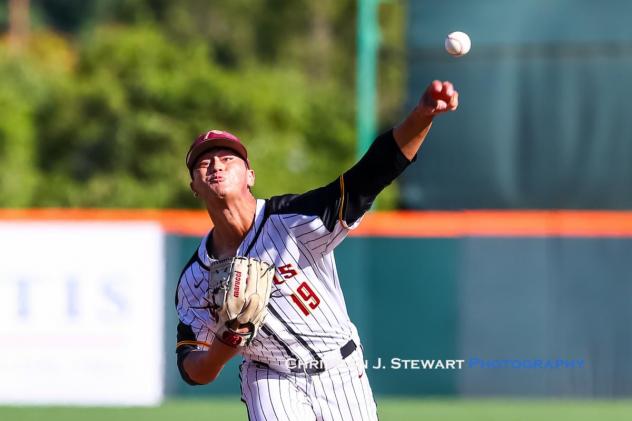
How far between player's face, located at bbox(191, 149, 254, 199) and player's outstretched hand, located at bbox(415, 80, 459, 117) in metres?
0.88

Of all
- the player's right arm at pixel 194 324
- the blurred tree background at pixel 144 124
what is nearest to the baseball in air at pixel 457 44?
the player's right arm at pixel 194 324

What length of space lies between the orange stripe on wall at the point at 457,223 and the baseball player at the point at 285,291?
486 centimetres

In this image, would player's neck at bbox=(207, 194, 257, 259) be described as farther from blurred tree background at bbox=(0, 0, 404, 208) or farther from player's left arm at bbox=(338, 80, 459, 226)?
blurred tree background at bbox=(0, 0, 404, 208)

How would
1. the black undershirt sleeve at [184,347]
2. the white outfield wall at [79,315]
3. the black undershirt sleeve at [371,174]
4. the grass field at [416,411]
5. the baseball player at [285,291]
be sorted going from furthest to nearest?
1. the white outfield wall at [79,315]
2. the grass field at [416,411]
3. the black undershirt sleeve at [184,347]
4. the baseball player at [285,291]
5. the black undershirt sleeve at [371,174]

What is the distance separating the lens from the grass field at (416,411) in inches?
350

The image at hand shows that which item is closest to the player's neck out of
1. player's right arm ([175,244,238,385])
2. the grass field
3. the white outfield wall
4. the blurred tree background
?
player's right arm ([175,244,238,385])

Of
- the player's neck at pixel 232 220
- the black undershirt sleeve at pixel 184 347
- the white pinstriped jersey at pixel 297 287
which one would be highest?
the player's neck at pixel 232 220

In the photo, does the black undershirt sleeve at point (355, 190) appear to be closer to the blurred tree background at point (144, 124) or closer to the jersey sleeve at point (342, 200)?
the jersey sleeve at point (342, 200)

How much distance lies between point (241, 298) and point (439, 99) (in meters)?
1.01

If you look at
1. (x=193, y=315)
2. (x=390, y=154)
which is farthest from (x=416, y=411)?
(x=390, y=154)

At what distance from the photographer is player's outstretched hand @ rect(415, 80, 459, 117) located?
4.07 meters

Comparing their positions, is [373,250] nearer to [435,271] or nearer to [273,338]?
[435,271]

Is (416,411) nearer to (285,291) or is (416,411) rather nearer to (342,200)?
(285,291)

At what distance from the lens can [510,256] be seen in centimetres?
963
